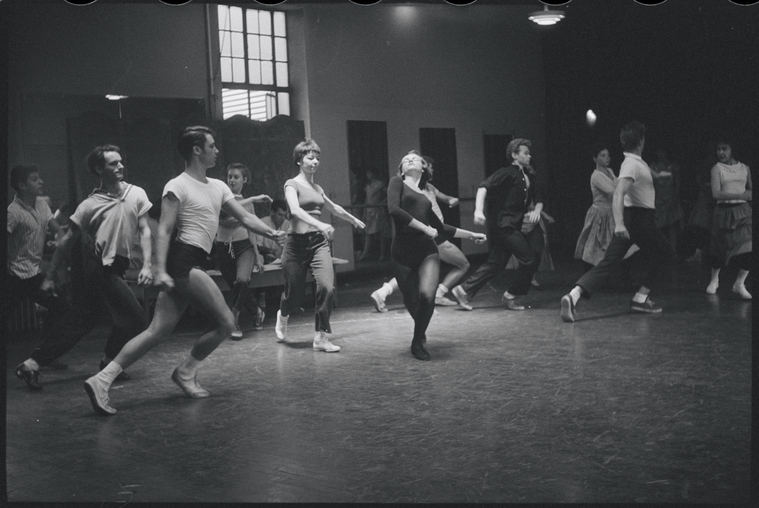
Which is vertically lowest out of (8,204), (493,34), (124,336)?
(124,336)

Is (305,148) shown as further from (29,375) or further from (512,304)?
(512,304)

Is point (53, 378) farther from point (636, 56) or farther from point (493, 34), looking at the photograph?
point (636, 56)

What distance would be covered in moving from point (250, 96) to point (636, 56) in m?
2.46

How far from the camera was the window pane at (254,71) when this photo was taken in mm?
→ 5238

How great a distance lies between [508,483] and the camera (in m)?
3.54

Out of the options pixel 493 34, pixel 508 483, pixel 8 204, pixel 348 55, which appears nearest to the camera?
pixel 508 483

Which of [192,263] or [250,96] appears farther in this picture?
[250,96]

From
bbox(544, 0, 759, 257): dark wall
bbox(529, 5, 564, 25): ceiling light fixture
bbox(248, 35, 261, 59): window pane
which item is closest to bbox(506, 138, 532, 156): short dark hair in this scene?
bbox(544, 0, 759, 257): dark wall

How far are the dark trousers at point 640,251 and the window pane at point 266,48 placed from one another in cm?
327

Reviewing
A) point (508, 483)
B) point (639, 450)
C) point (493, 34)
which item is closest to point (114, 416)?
point (508, 483)

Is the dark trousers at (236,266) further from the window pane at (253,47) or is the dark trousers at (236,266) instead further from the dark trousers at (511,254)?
the dark trousers at (511,254)

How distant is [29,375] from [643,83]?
423 cm

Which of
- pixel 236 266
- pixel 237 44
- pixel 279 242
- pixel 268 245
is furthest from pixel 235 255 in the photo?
pixel 237 44

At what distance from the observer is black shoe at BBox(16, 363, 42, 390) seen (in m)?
4.97
